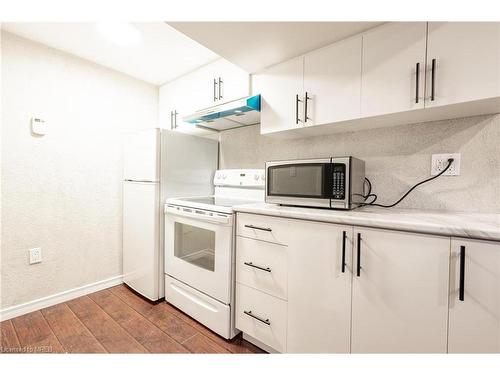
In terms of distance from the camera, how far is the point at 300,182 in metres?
1.37

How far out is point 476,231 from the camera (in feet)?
2.54

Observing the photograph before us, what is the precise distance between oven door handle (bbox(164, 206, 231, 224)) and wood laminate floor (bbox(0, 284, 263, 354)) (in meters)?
0.82

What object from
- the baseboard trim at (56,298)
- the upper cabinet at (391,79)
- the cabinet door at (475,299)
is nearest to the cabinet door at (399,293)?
the cabinet door at (475,299)

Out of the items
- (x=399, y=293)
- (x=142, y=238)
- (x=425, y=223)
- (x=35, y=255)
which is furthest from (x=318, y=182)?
(x=35, y=255)

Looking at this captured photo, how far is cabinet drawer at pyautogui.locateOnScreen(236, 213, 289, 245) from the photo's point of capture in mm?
1243

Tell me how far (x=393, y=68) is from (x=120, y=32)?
198 cm

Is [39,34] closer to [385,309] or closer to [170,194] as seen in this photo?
[170,194]

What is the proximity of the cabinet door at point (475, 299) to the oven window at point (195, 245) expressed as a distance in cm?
130

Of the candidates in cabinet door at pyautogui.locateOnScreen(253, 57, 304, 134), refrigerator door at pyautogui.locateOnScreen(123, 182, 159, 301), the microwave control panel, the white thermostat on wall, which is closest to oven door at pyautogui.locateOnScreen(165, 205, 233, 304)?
refrigerator door at pyautogui.locateOnScreen(123, 182, 159, 301)

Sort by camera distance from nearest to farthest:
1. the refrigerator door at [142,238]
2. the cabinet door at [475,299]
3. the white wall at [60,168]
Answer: the cabinet door at [475,299], the white wall at [60,168], the refrigerator door at [142,238]

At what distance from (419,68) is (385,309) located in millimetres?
1175

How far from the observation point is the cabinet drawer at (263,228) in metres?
1.24

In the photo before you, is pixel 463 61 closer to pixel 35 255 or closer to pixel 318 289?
pixel 318 289

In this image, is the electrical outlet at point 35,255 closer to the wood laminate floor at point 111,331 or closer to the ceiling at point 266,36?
the wood laminate floor at point 111,331
